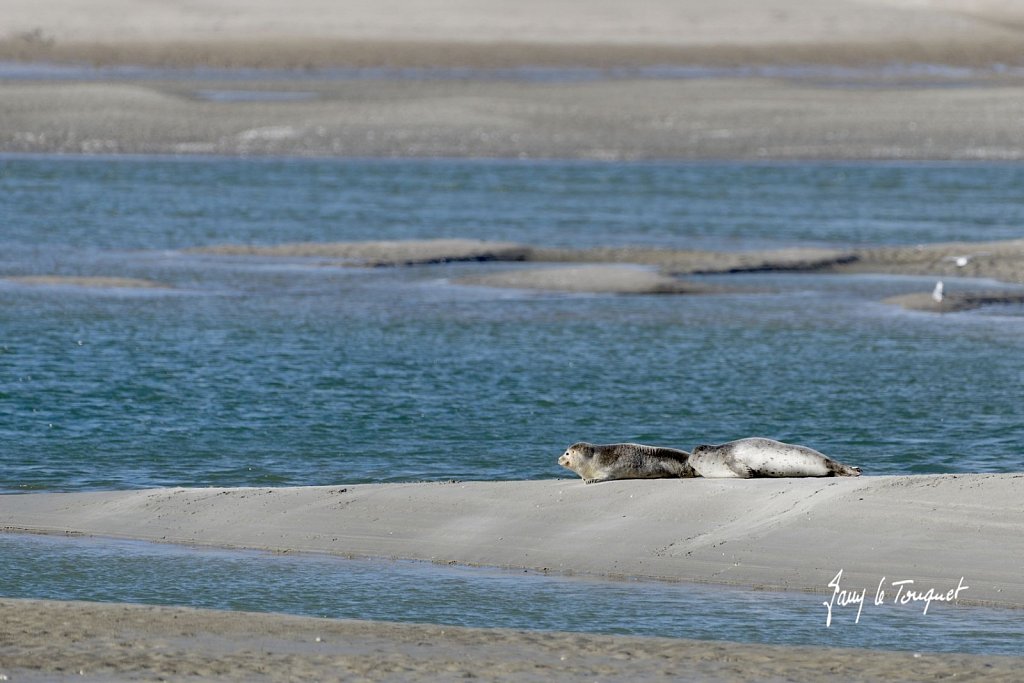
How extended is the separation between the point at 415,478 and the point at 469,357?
6344 mm

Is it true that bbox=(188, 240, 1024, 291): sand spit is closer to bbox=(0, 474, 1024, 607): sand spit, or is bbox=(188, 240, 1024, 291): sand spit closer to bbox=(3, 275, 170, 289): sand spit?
bbox=(3, 275, 170, 289): sand spit

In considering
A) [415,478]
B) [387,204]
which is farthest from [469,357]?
[387,204]

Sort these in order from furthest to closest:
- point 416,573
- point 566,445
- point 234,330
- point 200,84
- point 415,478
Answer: point 200,84 < point 234,330 < point 566,445 < point 415,478 < point 416,573

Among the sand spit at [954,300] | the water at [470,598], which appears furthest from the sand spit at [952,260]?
the water at [470,598]

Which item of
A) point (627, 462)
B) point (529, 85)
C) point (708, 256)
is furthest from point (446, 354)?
point (529, 85)

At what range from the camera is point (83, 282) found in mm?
27469

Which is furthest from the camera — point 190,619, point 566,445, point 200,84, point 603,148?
point 200,84

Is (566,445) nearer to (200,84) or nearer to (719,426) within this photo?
(719,426)

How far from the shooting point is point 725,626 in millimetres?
10547

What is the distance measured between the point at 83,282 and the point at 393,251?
18.9 ft

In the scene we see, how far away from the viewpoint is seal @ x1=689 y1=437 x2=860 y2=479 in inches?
530

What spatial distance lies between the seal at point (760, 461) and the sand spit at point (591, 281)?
1361 centimetres

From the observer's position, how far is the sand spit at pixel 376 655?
9242 mm

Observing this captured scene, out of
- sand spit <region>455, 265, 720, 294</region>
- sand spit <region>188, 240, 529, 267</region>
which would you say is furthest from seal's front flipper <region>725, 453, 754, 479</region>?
sand spit <region>188, 240, 529, 267</region>
